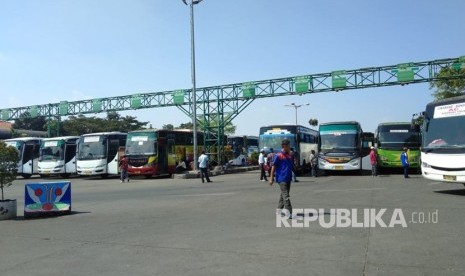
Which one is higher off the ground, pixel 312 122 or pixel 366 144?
pixel 312 122

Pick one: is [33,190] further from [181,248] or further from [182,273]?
[182,273]

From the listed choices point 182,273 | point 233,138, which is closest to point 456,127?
point 182,273

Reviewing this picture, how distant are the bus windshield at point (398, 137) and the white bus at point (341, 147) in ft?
4.34

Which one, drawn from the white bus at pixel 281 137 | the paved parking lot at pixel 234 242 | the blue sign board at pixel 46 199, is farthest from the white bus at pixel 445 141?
the white bus at pixel 281 137

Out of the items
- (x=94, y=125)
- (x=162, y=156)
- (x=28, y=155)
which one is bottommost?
(x=162, y=156)

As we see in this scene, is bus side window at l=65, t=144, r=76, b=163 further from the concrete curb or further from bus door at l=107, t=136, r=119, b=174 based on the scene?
the concrete curb

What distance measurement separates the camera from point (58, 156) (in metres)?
32.5

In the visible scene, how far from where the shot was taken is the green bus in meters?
25.7

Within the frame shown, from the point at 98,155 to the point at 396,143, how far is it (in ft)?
63.1

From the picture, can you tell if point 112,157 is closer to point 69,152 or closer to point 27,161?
point 69,152

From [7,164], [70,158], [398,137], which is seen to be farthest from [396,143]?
[70,158]

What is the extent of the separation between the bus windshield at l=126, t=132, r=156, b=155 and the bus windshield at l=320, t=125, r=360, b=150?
1102 cm

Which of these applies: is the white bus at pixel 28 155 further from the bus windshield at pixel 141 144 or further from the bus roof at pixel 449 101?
the bus roof at pixel 449 101

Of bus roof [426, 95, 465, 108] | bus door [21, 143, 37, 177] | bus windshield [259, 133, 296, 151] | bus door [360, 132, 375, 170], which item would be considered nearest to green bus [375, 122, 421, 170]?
bus door [360, 132, 375, 170]
